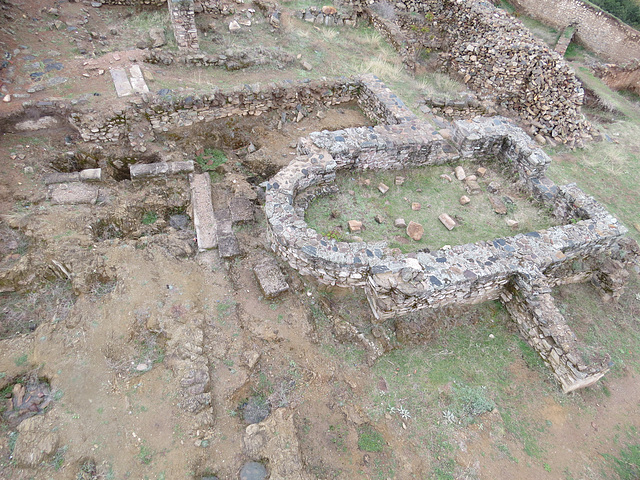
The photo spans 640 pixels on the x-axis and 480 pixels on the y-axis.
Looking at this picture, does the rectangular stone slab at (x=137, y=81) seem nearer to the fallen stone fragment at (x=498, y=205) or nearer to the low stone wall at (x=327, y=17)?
the low stone wall at (x=327, y=17)

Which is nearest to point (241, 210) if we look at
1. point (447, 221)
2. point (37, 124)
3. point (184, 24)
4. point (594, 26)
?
point (447, 221)

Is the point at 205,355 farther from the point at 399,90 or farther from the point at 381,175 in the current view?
the point at 399,90

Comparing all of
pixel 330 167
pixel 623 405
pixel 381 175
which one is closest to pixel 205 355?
pixel 330 167

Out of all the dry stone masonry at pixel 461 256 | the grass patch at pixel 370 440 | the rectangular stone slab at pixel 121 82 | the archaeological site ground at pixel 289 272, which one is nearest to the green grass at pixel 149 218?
the archaeological site ground at pixel 289 272

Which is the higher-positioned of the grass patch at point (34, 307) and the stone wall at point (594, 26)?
the stone wall at point (594, 26)

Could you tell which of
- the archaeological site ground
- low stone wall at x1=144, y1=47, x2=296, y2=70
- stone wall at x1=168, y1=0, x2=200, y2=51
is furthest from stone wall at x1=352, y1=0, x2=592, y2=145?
stone wall at x1=168, y1=0, x2=200, y2=51

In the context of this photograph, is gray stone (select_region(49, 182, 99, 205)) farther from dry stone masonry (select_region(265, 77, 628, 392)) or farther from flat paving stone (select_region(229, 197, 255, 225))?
dry stone masonry (select_region(265, 77, 628, 392))
